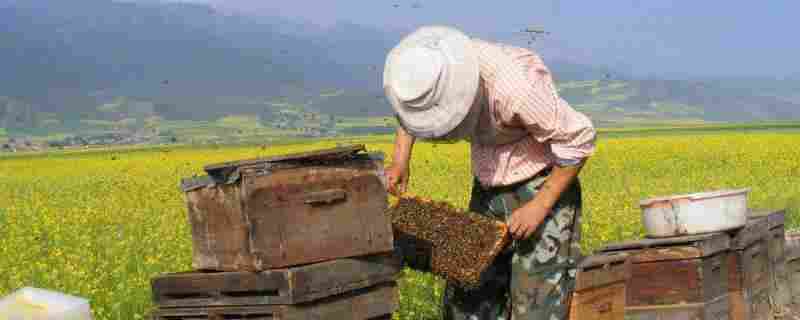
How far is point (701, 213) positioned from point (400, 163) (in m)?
3.12

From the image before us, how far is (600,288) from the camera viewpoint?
19.6 ft

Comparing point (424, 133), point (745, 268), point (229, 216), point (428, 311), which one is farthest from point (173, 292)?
point (745, 268)

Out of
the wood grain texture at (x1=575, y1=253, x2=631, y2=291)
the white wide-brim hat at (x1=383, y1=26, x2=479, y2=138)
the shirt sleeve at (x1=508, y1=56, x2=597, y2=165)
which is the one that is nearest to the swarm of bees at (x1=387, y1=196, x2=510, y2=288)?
the shirt sleeve at (x1=508, y1=56, x2=597, y2=165)

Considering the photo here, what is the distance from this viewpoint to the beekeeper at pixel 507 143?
436 cm

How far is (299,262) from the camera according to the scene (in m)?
4.46

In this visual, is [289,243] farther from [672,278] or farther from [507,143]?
[672,278]

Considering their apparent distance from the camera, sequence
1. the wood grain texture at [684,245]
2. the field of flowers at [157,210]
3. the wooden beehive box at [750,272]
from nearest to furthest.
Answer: the wood grain texture at [684,245]
the wooden beehive box at [750,272]
the field of flowers at [157,210]

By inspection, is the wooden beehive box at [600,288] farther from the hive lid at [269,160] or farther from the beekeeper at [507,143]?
the hive lid at [269,160]

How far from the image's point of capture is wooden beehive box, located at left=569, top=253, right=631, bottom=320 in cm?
570

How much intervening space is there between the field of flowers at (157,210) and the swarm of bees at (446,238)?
2.63 m

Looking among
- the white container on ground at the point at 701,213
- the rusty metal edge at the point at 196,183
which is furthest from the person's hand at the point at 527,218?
the white container on ground at the point at 701,213

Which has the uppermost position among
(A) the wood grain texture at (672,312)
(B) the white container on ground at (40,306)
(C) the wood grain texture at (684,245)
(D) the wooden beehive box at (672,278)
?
(B) the white container on ground at (40,306)

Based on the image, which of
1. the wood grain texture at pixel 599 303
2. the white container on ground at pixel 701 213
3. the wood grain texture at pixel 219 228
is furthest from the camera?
the white container on ground at pixel 701 213

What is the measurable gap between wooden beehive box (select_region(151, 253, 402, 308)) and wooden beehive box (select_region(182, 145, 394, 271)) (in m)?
0.06
